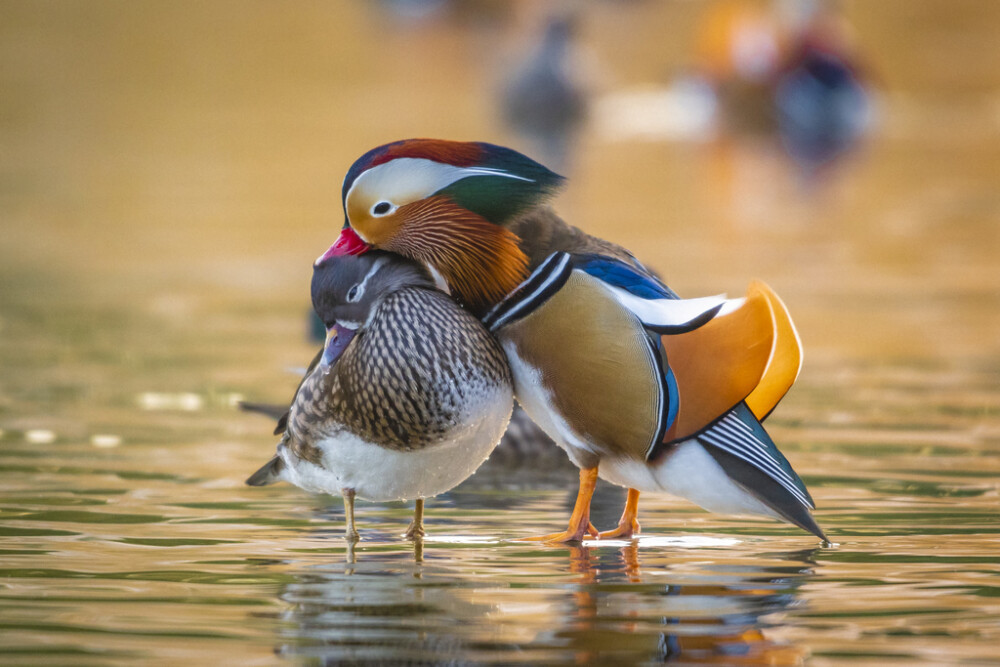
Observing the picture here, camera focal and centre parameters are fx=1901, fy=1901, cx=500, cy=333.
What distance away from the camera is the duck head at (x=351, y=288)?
5145mm

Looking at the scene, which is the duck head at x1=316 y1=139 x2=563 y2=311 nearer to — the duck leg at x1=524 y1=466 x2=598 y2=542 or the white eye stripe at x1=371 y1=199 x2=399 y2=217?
the white eye stripe at x1=371 y1=199 x2=399 y2=217

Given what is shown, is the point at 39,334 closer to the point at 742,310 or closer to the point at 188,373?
the point at 188,373

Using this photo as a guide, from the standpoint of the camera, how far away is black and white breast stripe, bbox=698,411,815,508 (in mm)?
5074

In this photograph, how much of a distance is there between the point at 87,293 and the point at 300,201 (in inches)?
165

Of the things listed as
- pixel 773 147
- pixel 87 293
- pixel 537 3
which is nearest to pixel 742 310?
pixel 87 293

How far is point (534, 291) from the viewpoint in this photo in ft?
17.1

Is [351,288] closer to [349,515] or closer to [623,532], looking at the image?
[349,515]

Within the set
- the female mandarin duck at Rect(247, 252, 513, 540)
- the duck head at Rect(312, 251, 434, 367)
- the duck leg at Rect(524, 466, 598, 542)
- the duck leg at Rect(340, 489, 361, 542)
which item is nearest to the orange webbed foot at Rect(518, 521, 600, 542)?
the duck leg at Rect(524, 466, 598, 542)

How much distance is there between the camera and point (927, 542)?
5.34 meters

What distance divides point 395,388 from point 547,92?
50.0ft

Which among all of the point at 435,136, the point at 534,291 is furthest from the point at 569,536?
the point at 435,136

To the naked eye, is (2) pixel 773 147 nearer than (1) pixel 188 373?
No

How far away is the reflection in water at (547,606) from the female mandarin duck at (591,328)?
26 cm

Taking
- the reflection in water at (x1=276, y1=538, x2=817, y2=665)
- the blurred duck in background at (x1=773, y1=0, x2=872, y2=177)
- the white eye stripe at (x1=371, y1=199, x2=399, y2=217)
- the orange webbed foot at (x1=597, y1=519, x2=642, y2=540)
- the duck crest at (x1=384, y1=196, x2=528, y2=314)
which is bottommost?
the reflection in water at (x1=276, y1=538, x2=817, y2=665)
